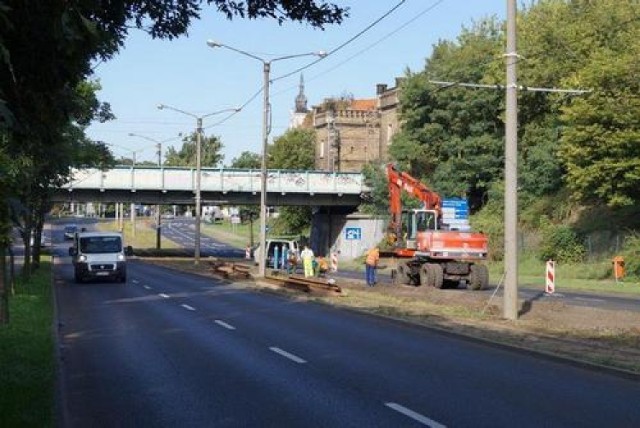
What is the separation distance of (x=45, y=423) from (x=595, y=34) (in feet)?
159

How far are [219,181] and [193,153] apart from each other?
364ft

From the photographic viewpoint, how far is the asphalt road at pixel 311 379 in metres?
9.12

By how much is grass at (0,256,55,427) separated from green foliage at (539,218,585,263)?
33372 mm

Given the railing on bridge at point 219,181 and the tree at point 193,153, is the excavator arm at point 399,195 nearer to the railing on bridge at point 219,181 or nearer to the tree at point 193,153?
the railing on bridge at point 219,181

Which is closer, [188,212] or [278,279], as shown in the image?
[278,279]

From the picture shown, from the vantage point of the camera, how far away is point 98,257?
36.7m

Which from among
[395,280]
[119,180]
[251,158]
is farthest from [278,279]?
[251,158]

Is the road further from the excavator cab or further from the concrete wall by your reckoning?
the concrete wall

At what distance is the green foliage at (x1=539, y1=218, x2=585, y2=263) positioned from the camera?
47.5m

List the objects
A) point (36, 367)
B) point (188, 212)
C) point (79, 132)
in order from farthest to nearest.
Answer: point (188, 212) < point (79, 132) < point (36, 367)

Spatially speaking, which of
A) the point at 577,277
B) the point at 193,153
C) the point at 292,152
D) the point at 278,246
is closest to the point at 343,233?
the point at 278,246

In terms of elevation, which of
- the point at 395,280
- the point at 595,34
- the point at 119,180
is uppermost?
the point at 595,34

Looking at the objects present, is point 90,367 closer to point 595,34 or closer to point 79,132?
point 79,132

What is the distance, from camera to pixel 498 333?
16.7m
